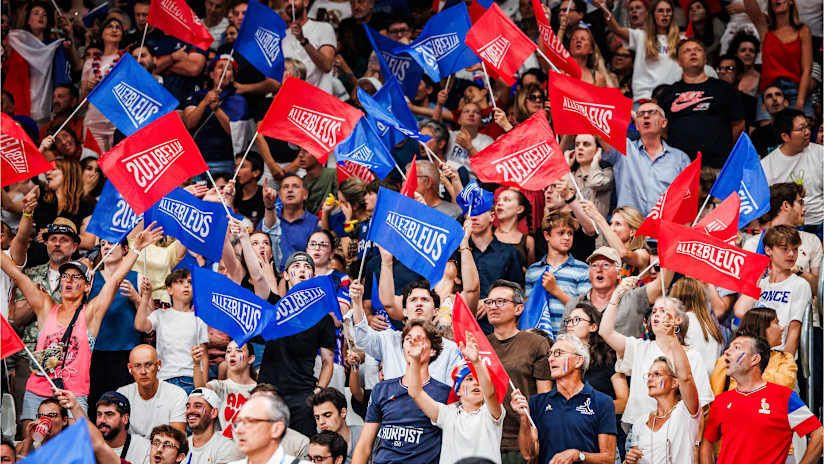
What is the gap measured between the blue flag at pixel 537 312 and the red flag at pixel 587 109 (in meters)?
1.28

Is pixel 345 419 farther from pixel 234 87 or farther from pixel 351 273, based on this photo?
pixel 234 87

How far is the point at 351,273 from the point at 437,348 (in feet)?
7.09

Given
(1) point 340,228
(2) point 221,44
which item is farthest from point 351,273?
(2) point 221,44

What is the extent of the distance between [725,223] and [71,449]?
4.80 m

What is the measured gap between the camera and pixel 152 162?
901cm

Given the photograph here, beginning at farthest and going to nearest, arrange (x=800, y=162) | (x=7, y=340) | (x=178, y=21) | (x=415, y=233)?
1. (x=178, y=21)
2. (x=800, y=162)
3. (x=415, y=233)
4. (x=7, y=340)

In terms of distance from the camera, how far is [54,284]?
9.88 m

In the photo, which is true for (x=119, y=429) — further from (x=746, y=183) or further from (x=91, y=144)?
(x=746, y=183)

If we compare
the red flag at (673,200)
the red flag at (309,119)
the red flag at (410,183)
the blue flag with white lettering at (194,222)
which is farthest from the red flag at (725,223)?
the blue flag with white lettering at (194,222)

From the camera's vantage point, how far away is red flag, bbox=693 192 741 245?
28.5 ft

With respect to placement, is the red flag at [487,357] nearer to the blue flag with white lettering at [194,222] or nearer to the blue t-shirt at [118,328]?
the blue flag with white lettering at [194,222]

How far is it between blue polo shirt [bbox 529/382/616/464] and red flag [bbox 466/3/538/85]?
11.3 ft

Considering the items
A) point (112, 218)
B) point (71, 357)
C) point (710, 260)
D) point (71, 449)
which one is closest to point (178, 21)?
point (112, 218)

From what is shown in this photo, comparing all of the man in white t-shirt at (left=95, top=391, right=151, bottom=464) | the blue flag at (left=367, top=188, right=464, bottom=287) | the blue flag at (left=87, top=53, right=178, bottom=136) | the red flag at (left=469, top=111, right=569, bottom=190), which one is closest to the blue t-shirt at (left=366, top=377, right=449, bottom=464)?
the blue flag at (left=367, top=188, right=464, bottom=287)
